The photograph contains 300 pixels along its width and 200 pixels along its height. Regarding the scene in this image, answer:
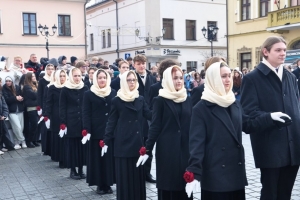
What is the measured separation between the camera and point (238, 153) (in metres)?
3.70

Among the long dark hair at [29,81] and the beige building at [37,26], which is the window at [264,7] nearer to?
the beige building at [37,26]

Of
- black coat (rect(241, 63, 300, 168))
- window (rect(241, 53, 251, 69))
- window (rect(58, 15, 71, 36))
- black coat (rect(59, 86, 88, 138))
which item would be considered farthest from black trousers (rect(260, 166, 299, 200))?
window (rect(58, 15, 71, 36))

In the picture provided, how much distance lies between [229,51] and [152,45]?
683 cm

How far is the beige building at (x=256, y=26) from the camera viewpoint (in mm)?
26438

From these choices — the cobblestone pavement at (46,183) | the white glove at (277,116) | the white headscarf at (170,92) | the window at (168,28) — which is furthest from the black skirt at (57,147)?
the window at (168,28)

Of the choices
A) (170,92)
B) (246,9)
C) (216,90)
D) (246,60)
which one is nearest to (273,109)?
(216,90)

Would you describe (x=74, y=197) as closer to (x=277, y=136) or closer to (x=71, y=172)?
(x=71, y=172)

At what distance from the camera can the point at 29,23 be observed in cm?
3155

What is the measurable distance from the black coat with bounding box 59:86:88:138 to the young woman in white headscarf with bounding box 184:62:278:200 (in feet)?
13.0

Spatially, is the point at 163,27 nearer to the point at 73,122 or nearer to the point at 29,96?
the point at 29,96

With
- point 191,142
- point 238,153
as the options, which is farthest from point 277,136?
point 191,142

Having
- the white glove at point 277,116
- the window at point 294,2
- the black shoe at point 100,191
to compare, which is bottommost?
the black shoe at point 100,191

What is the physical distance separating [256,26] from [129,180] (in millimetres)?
26505

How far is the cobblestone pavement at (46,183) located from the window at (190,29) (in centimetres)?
2887
